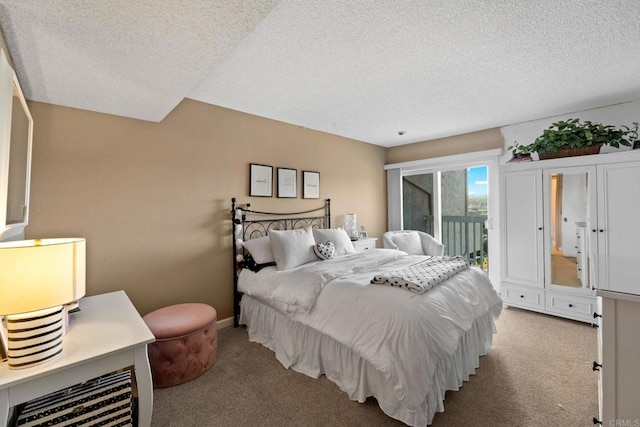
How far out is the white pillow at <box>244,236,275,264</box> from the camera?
2.88 m

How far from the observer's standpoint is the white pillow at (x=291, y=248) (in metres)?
2.79

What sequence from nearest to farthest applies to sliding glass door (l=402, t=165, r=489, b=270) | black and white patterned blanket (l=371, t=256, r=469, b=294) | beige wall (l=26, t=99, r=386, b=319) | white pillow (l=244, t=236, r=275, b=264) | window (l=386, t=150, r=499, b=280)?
black and white patterned blanket (l=371, t=256, r=469, b=294), beige wall (l=26, t=99, r=386, b=319), white pillow (l=244, t=236, r=275, b=264), window (l=386, t=150, r=499, b=280), sliding glass door (l=402, t=165, r=489, b=270)

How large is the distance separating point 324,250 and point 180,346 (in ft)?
5.20

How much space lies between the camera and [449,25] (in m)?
1.74

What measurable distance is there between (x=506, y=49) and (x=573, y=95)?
1.55 m

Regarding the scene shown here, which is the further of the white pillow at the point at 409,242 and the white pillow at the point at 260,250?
the white pillow at the point at 409,242

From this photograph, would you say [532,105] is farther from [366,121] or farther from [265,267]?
[265,267]

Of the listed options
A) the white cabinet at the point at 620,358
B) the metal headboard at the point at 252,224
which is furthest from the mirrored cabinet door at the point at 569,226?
the metal headboard at the point at 252,224

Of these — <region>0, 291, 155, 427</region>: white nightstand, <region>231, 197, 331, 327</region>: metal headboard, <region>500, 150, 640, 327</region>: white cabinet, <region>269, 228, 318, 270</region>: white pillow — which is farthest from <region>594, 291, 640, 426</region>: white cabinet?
<region>231, 197, 331, 327</region>: metal headboard

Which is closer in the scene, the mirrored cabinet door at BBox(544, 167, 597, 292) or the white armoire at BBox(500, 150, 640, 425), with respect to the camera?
the white armoire at BBox(500, 150, 640, 425)

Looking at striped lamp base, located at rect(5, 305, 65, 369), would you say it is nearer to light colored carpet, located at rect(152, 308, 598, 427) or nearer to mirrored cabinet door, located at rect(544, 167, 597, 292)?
light colored carpet, located at rect(152, 308, 598, 427)

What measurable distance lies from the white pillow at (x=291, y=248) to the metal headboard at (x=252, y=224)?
314 mm

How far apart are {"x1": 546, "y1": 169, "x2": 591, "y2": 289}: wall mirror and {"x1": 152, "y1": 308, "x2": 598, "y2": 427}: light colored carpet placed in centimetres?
86

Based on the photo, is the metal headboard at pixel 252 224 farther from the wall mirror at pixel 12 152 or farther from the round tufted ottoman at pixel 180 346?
the wall mirror at pixel 12 152
